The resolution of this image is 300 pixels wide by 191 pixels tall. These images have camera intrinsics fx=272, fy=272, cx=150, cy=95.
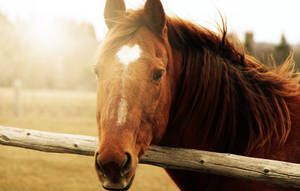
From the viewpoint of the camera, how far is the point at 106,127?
1.60 metres

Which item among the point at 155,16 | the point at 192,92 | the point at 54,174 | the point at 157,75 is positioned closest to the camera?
the point at 157,75

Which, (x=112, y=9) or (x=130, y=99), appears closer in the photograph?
(x=130, y=99)

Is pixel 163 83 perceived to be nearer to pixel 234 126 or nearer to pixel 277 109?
pixel 234 126

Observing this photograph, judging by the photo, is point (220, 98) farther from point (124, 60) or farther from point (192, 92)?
point (124, 60)

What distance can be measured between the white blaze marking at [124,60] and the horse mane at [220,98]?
27 cm

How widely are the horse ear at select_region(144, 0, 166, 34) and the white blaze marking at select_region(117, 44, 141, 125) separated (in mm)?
251

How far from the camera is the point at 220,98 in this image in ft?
6.96

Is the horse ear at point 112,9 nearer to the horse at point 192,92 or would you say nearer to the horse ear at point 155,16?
the horse at point 192,92

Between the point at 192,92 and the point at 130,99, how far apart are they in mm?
614

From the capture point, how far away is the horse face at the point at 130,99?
60.1 inches

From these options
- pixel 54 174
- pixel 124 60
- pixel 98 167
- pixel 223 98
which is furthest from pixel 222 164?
pixel 54 174

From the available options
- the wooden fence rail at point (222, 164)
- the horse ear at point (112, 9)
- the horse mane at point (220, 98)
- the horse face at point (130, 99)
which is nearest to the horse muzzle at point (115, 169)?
the horse face at point (130, 99)

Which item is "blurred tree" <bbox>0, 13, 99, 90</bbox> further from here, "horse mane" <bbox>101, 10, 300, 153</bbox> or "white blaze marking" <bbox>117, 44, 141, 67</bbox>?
"white blaze marking" <bbox>117, 44, 141, 67</bbox>

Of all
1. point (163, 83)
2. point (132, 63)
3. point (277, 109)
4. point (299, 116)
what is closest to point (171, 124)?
point (163, 83)
